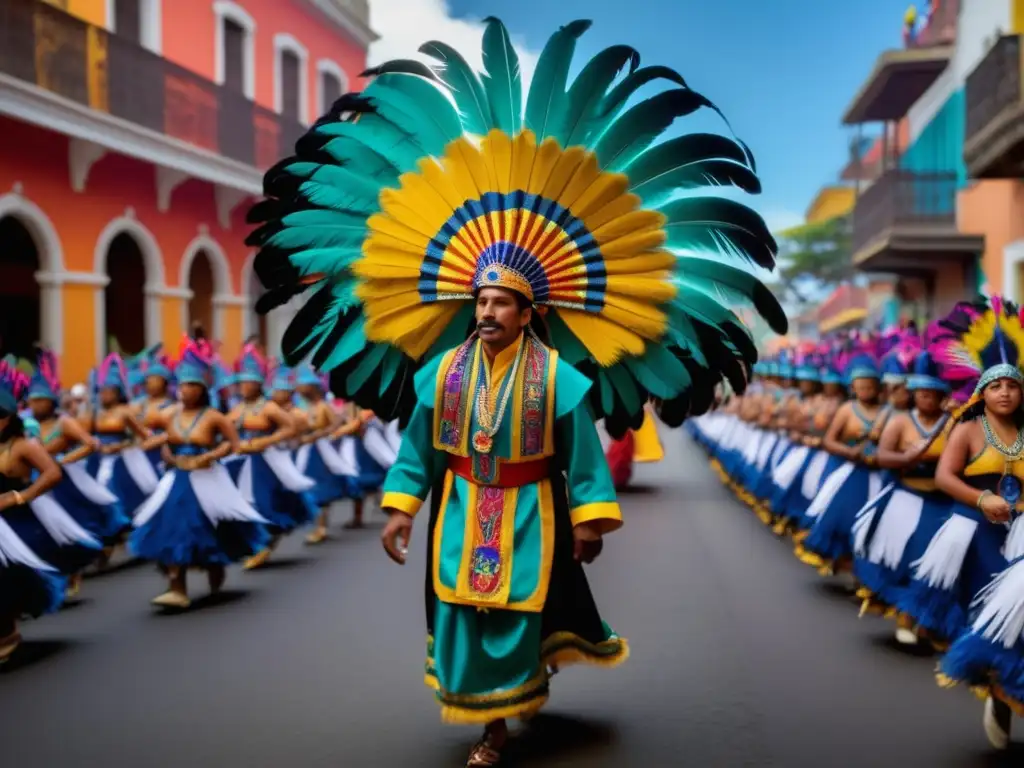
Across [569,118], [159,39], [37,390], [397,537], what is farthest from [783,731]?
[159,39]

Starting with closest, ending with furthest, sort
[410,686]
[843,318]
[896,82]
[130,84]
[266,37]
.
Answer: [410,686] → [130,84] → [266,37] → [896,82] → [843,318]

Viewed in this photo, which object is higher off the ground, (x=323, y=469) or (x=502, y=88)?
(x=502, y=88)

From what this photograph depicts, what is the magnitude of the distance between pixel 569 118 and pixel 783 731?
303cm

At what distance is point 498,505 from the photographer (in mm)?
5258

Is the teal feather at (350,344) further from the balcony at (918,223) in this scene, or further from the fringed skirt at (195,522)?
the balcony at (918,223)

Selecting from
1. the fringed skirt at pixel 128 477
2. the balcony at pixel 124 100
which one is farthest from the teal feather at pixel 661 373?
the balcony at pixel 124 100

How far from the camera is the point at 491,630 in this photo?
5242mm

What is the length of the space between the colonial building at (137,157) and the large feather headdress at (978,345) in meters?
11.5

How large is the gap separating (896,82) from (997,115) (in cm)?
884

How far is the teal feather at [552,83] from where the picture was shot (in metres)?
5.29

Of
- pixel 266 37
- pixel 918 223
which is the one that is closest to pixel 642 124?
pixel 918 223

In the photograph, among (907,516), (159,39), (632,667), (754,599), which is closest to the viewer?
(632,667)

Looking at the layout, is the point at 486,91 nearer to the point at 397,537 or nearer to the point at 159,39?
→ the point at 397,537

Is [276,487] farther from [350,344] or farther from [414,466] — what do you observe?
[414,466]
